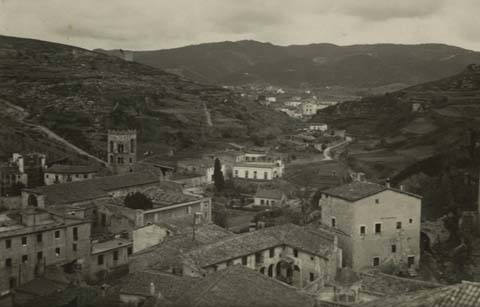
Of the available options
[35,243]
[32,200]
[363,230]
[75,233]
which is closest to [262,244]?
[363,230]

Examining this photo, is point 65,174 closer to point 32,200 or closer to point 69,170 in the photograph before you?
point 69,170

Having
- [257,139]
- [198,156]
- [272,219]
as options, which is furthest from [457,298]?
[257,139]

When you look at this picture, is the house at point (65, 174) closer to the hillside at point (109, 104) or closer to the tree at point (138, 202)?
the tree at point (138, 202)

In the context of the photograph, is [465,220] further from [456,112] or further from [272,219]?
[456,112]

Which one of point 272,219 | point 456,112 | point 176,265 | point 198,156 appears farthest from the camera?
point 456,112

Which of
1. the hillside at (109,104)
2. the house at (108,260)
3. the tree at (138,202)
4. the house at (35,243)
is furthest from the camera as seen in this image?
the hillside at (109,104)

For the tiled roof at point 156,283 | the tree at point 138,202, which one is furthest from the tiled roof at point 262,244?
the tree at point 138,202
